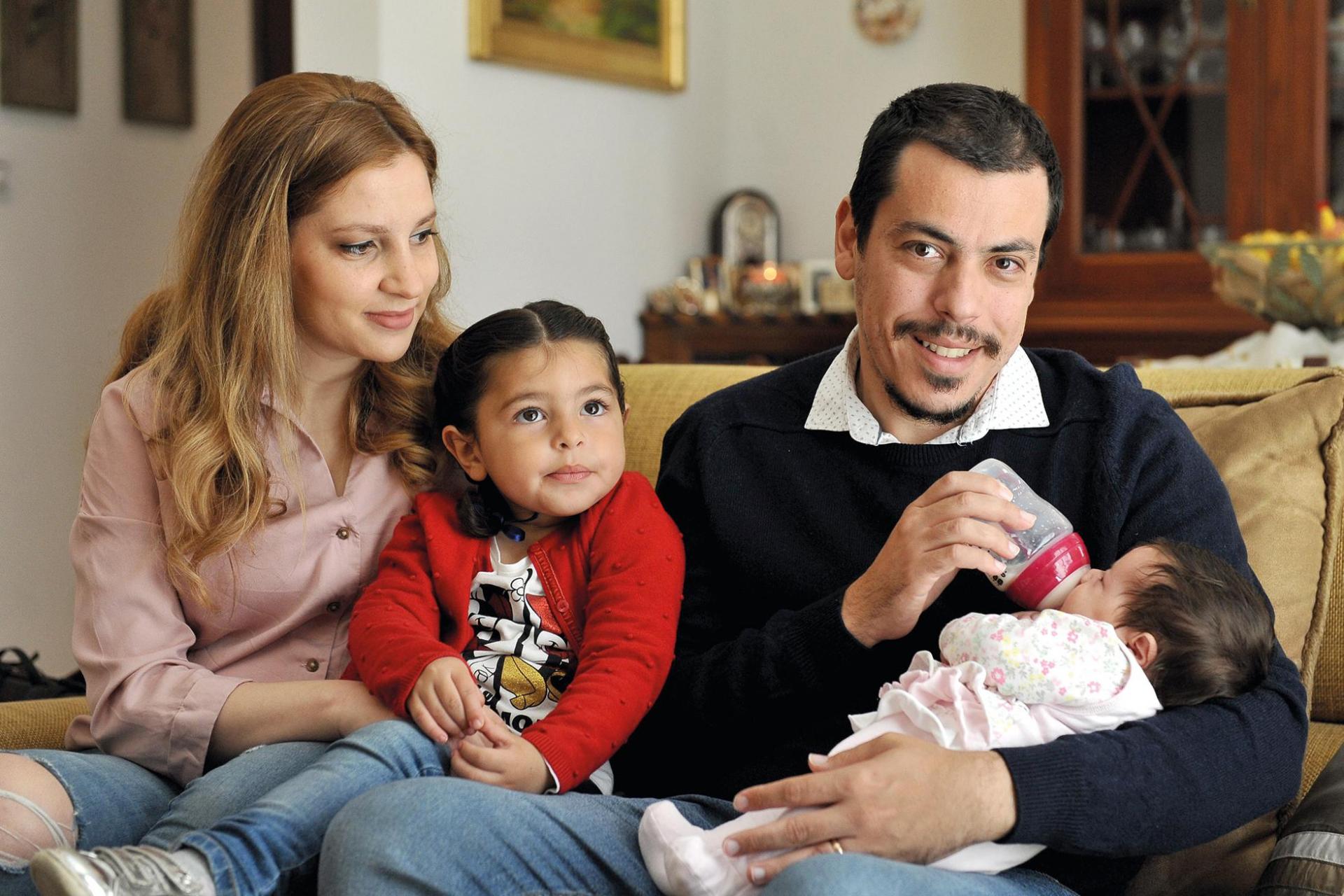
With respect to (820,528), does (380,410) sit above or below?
above

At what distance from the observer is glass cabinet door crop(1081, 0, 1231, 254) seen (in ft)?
13.5

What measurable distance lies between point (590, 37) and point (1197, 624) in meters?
3.51

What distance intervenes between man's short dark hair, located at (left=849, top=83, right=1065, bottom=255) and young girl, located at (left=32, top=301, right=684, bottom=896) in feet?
1.29

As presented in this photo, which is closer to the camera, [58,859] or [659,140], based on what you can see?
[58,859]

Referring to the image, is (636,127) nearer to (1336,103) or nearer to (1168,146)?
(1168,146)

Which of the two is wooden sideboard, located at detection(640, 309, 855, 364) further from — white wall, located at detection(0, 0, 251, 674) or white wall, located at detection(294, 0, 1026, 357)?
white wall, located at detection(0, 0, 251, 674)

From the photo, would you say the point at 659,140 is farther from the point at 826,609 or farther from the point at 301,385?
the point at 826,609

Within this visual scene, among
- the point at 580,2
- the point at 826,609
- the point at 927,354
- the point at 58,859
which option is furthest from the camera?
the point at 580,2

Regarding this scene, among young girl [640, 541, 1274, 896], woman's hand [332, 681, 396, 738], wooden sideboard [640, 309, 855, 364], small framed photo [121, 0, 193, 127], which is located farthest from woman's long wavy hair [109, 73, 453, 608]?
wooden sideboard [640, 309, 855, 364]

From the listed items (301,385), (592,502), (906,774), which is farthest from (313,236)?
(906,774)

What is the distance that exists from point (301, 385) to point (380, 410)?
0.34 feet

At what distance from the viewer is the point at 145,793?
5.26 feet

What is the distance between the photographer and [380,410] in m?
1.83

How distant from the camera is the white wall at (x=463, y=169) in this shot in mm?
3916
